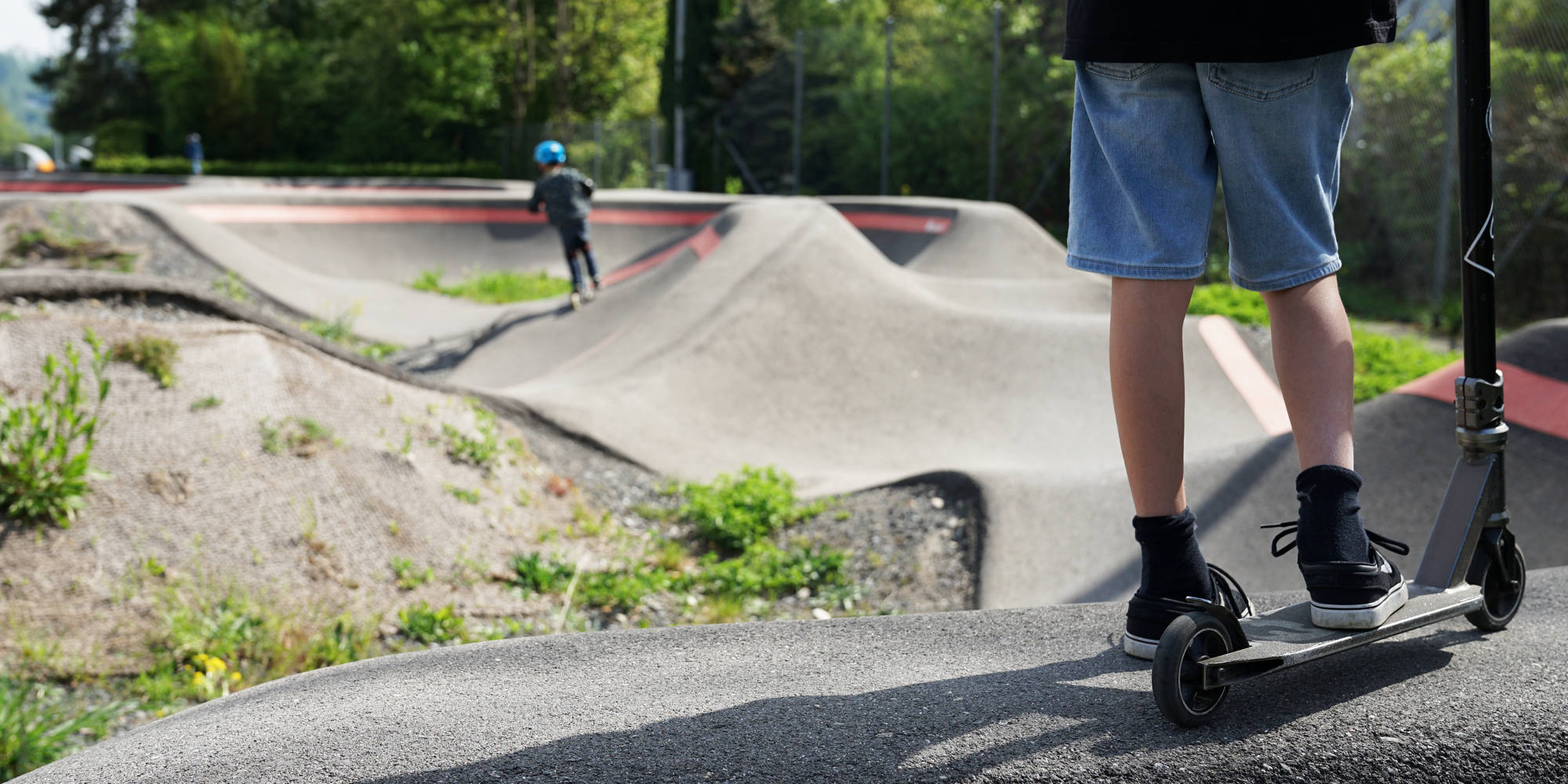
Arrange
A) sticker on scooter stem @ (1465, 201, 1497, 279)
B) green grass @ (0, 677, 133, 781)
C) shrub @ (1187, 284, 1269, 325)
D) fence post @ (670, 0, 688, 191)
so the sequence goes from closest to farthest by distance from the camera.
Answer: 1. sticker on scooter stem @ (1465, 201, 1497, 279)
2. green grass @ (0, 677, 133, 781)
3. shrub @ (1187, 284, 1269, 325)
4. fence post @ (670, 0, 688, 191)

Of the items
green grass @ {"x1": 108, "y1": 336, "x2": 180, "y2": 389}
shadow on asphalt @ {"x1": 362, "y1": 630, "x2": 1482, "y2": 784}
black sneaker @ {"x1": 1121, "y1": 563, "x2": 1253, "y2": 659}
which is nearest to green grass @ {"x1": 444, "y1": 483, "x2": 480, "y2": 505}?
green grass @ {"x1": 108, "y1": 336, "x2": 180, "y2": 389}

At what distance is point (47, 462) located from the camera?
159 inches

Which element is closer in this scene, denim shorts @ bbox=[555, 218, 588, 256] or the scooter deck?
the scooter deck

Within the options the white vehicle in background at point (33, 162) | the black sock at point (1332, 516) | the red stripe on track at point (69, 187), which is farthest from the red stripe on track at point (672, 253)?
the white vehicle in background at point (33, 162)

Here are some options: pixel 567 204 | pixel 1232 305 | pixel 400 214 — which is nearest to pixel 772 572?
pixel 1232 305

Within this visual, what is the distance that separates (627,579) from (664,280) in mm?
6806

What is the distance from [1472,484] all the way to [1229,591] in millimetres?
602

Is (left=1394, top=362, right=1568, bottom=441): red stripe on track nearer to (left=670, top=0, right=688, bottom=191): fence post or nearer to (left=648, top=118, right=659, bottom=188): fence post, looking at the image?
(left=670, top=0, right=688, bottom=191): fence post

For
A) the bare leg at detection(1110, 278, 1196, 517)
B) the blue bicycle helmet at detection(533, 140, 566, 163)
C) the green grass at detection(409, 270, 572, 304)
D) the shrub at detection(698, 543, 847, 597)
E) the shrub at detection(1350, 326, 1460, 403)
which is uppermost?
the blue bicycle helmet at detection(533, 140, 566, 163)

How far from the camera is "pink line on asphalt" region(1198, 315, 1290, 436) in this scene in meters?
7.26

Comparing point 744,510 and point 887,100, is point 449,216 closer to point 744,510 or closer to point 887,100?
point 887,100

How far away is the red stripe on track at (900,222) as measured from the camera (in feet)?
46.1

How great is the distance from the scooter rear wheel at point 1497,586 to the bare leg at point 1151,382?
77 centimetres

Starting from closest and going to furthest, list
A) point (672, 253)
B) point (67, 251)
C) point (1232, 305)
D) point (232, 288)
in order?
point (1232, 305) → point (67, 251) → point (232, 288) → point (672, 253)
